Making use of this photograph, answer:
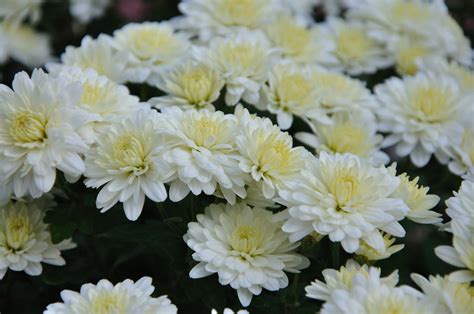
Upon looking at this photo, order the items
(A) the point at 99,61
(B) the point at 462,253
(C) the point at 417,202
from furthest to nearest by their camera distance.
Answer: (A) the point at 99,61 → (C) the point at 417,202 → (B) the point at 462,253

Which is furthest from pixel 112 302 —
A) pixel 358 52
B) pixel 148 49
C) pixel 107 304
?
pixel 358 52

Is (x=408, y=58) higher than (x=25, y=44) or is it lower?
higher

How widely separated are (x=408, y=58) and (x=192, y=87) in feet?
2.59

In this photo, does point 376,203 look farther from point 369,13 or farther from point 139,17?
point 139,17

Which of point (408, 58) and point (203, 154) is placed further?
point (408, 58)

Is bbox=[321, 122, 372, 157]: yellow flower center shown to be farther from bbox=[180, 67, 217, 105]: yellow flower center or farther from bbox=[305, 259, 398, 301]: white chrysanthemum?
bbox=[305, 259, 398, 301]: white chrysanthemum

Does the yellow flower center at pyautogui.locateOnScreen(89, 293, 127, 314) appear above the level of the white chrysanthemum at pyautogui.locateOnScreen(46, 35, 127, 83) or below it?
below

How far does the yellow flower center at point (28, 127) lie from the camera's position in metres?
1.25

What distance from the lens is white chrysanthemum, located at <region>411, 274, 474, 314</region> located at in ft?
3.57

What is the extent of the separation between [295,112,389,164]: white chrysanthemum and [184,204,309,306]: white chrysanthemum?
0.36 metres

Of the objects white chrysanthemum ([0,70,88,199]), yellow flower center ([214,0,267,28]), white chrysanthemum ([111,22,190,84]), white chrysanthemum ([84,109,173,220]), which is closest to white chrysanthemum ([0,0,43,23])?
white chrysanthemum ([111,22,190,84])

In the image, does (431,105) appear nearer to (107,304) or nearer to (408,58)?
(408,58)

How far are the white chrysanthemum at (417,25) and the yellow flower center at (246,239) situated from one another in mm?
1022

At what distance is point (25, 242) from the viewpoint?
135cm
